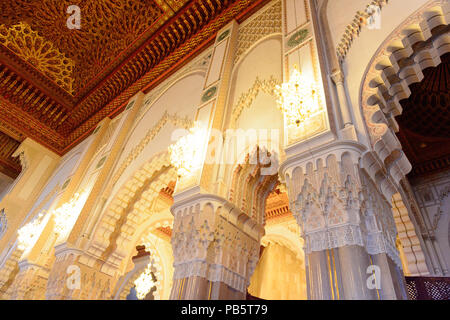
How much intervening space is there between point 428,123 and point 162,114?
16.5ft

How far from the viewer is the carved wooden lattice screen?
2604 millimetres

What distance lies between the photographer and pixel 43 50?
7.06 meters

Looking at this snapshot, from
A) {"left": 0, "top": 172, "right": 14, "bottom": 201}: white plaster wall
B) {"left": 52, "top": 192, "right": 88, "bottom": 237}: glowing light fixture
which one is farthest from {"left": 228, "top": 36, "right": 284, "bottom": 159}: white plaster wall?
{"left": 0, "top": 172, "right": 14, "bottom": 201}: white plaster wall

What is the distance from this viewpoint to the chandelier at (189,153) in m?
3.52

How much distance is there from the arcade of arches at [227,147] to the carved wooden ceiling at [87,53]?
33 mm

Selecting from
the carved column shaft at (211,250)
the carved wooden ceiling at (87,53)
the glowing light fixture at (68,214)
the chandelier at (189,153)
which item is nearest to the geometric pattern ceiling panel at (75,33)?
the carved wooden ceiling at (87,53)

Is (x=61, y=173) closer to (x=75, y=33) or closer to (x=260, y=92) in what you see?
(x=75, y=33)

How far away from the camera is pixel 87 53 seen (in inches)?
275

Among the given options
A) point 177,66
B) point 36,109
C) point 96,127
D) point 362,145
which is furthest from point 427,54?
point 36,109

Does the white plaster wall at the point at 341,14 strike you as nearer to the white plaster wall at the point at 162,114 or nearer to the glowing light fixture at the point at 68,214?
the white plaster wall at the point at 162,114

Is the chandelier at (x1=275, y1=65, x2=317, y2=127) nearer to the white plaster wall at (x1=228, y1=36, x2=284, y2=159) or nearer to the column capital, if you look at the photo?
the column capital

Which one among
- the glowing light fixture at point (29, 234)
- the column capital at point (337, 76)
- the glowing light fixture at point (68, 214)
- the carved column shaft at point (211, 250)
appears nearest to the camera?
the carved column shaft at point (211, 250)
